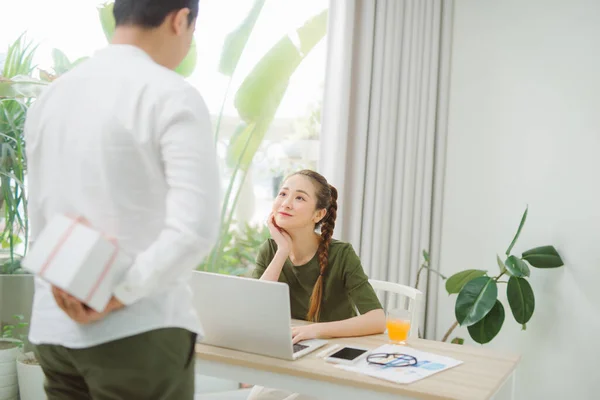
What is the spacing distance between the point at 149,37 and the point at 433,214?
2762mm

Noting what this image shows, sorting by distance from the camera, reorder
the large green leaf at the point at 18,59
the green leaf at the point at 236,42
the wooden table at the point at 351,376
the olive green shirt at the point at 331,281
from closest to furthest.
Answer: the wooden table at the point at 351,376 < the olive green shirt at the point at 331,281 < the large green leaf at the point at 18,59 < the green leaf at the point at 236,42

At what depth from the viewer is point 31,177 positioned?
1.19 meters

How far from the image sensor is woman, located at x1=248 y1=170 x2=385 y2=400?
2.41 meters

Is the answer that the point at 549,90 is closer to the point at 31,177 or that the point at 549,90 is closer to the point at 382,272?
the point at 382,272

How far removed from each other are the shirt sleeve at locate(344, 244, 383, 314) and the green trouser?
1174mm

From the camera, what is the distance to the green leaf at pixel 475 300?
299 cm

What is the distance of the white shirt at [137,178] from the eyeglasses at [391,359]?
2.49 ft

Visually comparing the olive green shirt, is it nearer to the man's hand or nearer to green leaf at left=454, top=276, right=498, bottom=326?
green leaf at left=454, top=276, right=498, bottom=326

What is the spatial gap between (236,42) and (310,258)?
1218 millimetres

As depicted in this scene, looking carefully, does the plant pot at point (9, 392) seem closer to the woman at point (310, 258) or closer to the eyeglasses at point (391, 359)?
the woman at point (310, 258)

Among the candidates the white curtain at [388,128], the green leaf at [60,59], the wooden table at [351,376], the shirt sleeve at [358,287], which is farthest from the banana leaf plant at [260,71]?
the wooden table at [351,376]

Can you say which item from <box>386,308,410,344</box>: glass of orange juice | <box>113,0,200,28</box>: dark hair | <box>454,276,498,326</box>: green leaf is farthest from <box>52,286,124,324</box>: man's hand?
<box>454,276,498,326</box>: green leaf

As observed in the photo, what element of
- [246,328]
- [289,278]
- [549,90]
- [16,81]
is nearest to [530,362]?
[549,90]

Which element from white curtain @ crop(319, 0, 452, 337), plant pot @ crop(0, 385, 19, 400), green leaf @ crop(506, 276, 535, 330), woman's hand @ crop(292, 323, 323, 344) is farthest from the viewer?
white curtain @ crop(319, 0, 452, 337)
